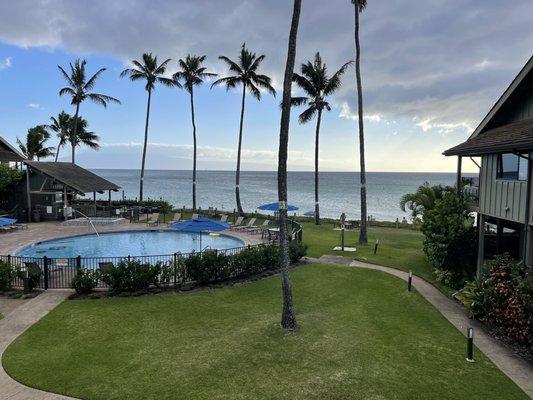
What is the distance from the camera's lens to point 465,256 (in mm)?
16688

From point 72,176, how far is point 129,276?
2483 centimetres

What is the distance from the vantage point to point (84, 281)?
14.7 m

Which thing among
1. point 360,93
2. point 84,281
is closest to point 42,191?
point 84,281

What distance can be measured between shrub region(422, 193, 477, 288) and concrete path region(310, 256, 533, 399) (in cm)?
107

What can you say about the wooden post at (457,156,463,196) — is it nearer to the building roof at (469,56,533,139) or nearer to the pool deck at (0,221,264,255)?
the building roof at (469,56,533,139)

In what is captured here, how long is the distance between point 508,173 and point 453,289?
5.17 metres

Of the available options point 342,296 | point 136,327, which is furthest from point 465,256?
point 136,327

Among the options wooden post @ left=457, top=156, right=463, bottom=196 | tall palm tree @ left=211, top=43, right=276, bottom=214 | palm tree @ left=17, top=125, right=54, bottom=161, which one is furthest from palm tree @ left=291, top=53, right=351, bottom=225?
palm tree @ left=17, top=125, right=54, bottom=161

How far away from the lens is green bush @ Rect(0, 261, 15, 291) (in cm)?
1493

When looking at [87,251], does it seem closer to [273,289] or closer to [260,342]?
[273,289]

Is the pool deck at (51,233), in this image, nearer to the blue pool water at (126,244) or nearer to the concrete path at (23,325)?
the blue pool water at (126,244)

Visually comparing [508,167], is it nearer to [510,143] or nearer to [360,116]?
[510,143]

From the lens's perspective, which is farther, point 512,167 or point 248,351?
point 512,167

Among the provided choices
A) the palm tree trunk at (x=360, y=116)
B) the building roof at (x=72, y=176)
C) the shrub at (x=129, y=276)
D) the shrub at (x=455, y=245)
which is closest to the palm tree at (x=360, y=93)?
the palm tree trunk at (x=360, y=116)
